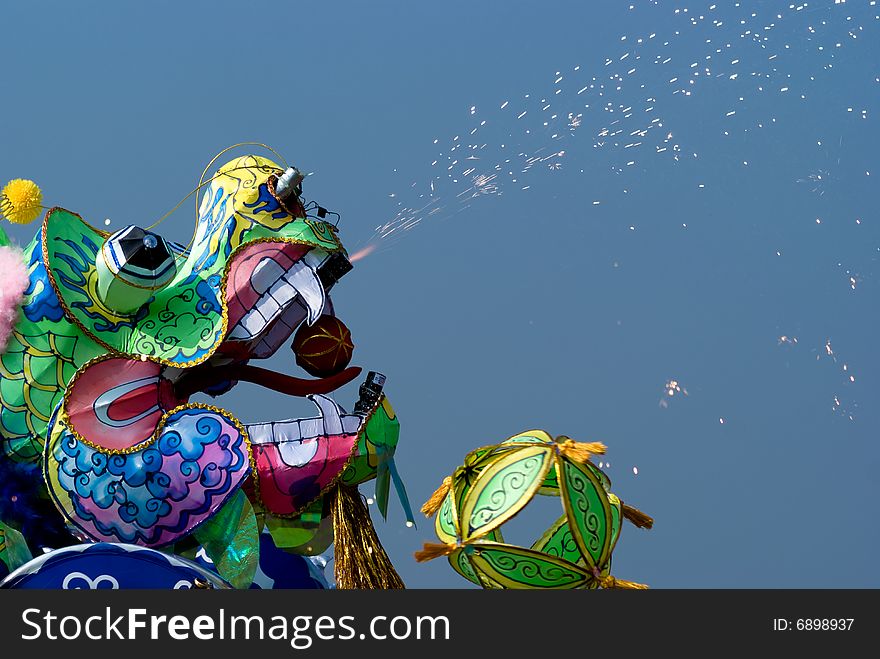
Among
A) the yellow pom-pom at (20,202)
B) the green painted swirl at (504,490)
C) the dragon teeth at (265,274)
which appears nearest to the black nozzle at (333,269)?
the dragon teeth at (265,274)

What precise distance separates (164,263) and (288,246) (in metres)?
0.46

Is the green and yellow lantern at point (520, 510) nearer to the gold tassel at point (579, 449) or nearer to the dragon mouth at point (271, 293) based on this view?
the gold tassel at point (579, 449)

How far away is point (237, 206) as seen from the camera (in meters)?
4.35

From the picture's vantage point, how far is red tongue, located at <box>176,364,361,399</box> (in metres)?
4.37

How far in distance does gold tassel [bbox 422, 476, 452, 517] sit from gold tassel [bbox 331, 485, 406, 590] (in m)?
0.29

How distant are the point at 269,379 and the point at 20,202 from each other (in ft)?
3.21

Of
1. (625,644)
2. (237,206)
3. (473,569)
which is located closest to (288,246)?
(237,206)

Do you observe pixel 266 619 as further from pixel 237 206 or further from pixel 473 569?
pixel 237 206

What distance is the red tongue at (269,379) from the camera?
437cm

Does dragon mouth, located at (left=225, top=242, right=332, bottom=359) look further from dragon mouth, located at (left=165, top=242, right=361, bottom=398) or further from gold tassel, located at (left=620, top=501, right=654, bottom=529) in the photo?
gold tassel, located at (left=620, top=501, right=654, bottom=529)

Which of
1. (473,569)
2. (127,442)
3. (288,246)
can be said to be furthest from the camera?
(288,246)

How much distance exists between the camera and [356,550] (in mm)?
4230

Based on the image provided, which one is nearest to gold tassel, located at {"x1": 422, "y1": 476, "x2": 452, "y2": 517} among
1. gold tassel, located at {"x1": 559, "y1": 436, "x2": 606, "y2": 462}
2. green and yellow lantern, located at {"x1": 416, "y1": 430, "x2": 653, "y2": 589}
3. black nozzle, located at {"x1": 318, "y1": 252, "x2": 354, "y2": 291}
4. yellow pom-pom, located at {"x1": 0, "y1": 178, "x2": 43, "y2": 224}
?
green and yellow lantern, located at {"x1": 416, "y1": 430, "x2": 653, "y2": 589}

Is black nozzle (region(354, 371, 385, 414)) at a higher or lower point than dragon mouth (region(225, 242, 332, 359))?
lower
